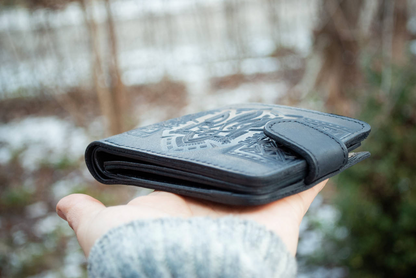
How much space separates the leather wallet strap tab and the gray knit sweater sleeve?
24 cm

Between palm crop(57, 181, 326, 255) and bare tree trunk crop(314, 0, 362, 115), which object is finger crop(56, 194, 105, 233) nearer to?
palm crop(57, 181, 326, 255)

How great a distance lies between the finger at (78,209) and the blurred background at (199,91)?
1606mm

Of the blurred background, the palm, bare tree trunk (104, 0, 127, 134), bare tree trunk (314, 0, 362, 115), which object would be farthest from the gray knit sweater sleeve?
bare tree trunk (314, 0, 362, 115)

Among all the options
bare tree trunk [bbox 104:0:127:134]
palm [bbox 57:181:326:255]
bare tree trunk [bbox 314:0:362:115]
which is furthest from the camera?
bare tree trunk [bbox 314:0:362:115]

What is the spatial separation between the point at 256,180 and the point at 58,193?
11.4 ft

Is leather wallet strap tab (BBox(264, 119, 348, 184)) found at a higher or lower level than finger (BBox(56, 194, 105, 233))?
higher

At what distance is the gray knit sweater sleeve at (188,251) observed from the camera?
0.73 m

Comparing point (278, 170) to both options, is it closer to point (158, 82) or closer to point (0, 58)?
point (158, 82)

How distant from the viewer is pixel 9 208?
353 centimetres

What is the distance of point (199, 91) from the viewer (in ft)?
21.0

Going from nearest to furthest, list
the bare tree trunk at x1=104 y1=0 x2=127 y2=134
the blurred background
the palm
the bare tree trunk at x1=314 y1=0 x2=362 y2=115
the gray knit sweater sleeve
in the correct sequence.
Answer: the gray knit sweater sleeve → the palm → the blurred background → the bare tree trunk at x1=104 y1=0 x2=127 y2=134 → the bare tree trunk at x1=314 y1=0 x2=362 y2=115

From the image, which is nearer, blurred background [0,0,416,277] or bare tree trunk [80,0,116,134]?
blurred background [0,0,416,277]

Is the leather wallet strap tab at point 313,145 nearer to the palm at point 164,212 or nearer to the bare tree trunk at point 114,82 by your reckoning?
the palm at point 164,212

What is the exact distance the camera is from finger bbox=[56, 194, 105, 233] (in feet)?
3.06
